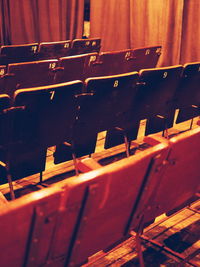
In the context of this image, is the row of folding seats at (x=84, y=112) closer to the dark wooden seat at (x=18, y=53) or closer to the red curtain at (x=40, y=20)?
the dark wooden seat at (x=18, y=53)

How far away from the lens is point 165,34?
704 cm

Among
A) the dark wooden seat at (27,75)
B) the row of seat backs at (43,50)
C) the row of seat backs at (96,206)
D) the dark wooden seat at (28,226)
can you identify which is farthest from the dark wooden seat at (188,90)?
the dark wooden seat at (28,226)

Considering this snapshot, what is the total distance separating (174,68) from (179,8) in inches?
139

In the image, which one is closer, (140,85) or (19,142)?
(19,142)

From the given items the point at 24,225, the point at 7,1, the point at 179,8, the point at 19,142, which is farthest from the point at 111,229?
the point at 7,1

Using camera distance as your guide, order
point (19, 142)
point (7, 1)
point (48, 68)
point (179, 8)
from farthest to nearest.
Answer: point (7, 1) < point (179, 8) < point (48, 68) < point (19, 142)

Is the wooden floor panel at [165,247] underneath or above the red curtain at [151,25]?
underneath

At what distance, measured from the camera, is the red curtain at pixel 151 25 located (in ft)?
22.2

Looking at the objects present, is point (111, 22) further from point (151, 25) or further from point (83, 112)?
point (83, 112)

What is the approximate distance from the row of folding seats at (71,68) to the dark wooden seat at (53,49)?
0.95 m

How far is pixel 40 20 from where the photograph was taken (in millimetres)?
7941

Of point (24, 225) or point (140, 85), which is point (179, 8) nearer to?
point (140, 85)

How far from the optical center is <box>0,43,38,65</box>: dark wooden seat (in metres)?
4.68

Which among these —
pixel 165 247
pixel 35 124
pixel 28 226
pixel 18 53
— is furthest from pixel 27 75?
pixel 28 226
